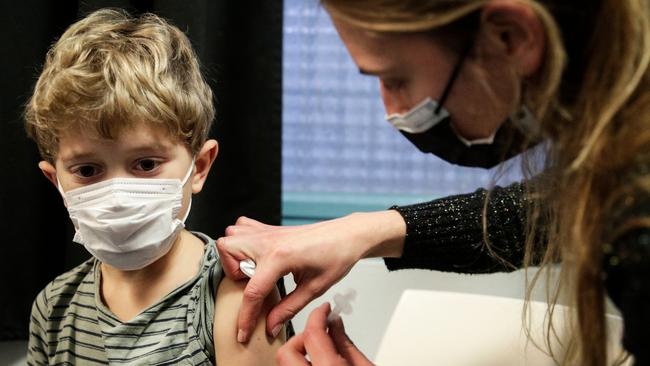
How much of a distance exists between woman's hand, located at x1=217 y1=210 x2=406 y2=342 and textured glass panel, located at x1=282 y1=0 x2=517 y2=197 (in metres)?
0.82

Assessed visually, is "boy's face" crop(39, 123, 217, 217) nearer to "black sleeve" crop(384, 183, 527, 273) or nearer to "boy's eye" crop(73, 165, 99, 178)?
"boy's eye" crop(73, 165, 99, 178)

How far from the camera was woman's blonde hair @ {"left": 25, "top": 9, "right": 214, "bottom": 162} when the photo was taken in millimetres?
1194

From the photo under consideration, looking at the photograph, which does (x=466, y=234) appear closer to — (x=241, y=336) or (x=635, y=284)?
(x=241, y=336)

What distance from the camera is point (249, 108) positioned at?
1854mm

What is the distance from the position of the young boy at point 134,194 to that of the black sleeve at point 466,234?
28 cm

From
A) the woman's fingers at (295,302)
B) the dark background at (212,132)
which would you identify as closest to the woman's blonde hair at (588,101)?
the woman's fingers at (295,302)

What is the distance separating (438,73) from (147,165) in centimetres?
58

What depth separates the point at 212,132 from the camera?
6.05ft

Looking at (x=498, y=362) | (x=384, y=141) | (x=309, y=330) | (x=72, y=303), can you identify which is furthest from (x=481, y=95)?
(x=384, y=141)

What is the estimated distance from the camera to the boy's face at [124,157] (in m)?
1.20

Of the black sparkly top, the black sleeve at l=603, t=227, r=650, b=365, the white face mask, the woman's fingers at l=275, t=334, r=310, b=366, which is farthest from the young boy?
the black sleeve at l=603, t=227, r=650, b=365

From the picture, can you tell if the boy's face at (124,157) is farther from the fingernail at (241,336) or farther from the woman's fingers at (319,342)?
the woman's fingers at (319,342)

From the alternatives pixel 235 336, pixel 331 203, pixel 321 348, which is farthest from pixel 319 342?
pixel 331 203

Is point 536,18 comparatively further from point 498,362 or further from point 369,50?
point 498,362
